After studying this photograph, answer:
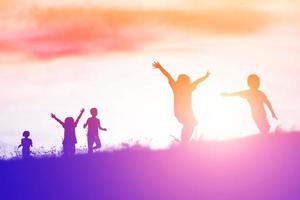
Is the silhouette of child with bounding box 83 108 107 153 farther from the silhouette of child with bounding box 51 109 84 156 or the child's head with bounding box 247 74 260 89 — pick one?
the child's head with bounding box 247 74 260 89

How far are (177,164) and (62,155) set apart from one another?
452 cm

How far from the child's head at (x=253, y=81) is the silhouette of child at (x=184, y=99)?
1239mm

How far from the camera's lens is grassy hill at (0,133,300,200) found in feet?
66.3

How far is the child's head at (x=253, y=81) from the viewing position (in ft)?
80.8

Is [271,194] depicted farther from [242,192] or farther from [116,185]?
[116,185]

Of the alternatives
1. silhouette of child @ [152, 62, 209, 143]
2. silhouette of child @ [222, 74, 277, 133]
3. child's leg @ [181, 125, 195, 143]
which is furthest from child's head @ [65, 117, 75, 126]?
silhouette of child @ [222, 74, 277, 133]

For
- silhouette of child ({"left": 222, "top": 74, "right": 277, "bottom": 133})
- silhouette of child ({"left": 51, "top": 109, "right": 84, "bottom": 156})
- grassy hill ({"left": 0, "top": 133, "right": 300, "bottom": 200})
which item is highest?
silhouette of child ({"left": 51, "top": 109, "right": 84, "bottom": 156})

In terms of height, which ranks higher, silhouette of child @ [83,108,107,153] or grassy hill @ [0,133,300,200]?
silhouette of child @ [83,108,107,153]

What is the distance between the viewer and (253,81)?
2464cm

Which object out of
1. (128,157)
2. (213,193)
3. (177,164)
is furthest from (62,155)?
(213,193)

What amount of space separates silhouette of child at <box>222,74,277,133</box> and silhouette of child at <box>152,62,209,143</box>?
51.6 inches

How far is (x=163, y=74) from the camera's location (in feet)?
81.5

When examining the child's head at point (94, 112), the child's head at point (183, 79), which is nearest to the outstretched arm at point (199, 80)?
the child's head at point (183, 79)

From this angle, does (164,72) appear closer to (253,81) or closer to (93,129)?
(253,81)
